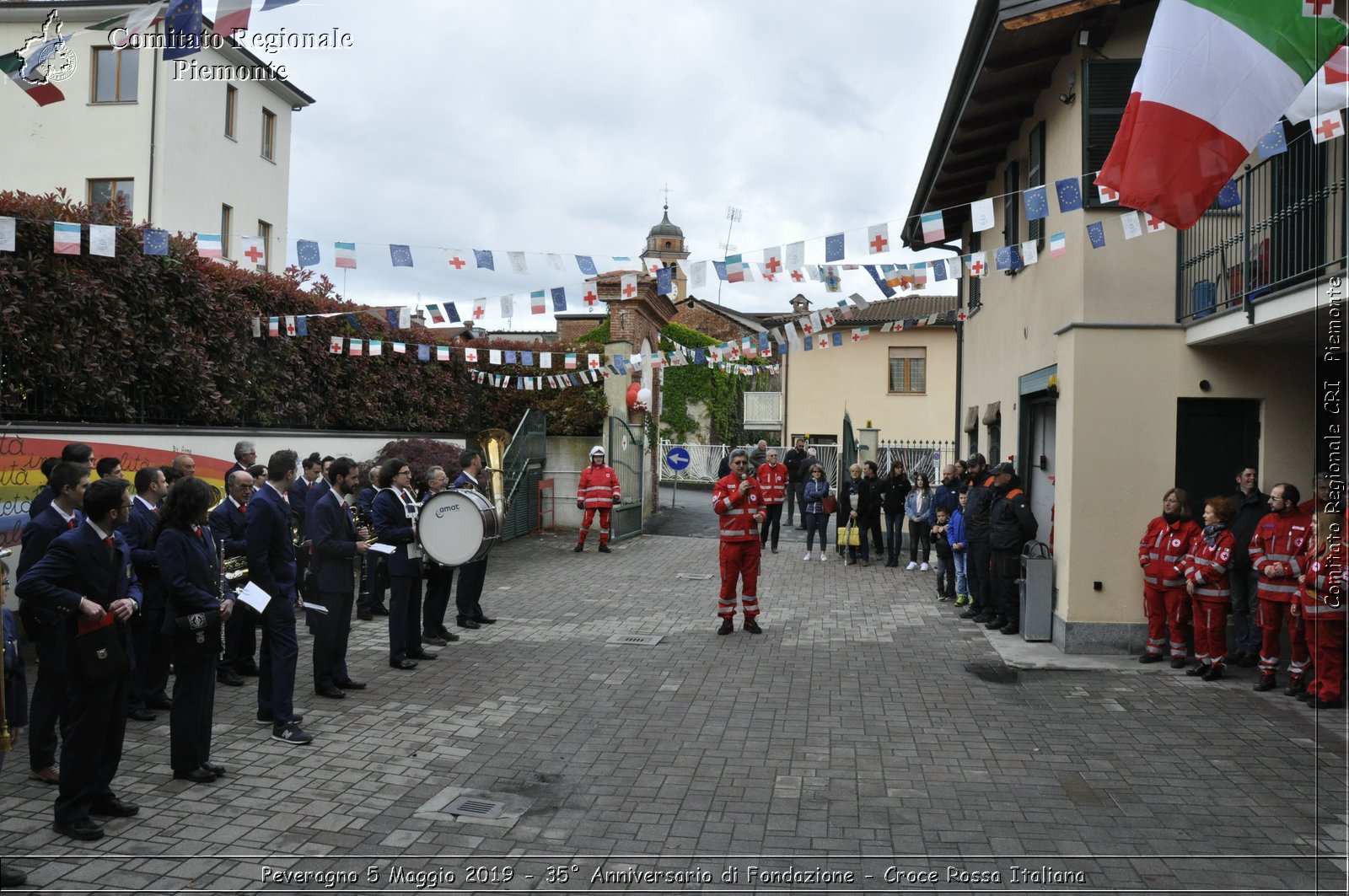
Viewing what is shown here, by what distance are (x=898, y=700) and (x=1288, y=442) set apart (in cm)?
491

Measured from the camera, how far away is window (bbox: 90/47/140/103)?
955 inches

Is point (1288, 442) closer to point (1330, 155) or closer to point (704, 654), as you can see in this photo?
point (1330, 155)

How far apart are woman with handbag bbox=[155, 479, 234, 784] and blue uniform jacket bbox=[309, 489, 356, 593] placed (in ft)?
4.80

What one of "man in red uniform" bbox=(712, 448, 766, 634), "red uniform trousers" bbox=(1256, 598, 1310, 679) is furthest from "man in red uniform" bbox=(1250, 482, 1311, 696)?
"man in red uniform" bbox=(712, 448, 766, 634)

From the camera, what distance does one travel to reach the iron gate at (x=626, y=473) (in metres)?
19.7

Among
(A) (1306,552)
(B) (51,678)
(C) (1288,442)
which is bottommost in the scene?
(B) (51,678)

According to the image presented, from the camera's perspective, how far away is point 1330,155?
802 cm

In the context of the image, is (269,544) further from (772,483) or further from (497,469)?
(497,469)

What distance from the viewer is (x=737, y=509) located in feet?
35.4

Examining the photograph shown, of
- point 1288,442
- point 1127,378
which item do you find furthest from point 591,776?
point 1288,442

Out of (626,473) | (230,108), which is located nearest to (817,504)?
(626,473)

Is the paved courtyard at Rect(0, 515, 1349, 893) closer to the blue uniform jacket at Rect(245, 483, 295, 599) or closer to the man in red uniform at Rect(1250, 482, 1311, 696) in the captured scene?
the man in red uniform at Rect(1250, 482, 1311, 696)

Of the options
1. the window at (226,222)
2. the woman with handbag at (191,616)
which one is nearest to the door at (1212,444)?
the woman with handbag at (191,616)

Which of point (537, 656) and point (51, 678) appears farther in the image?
point (537, 656)
